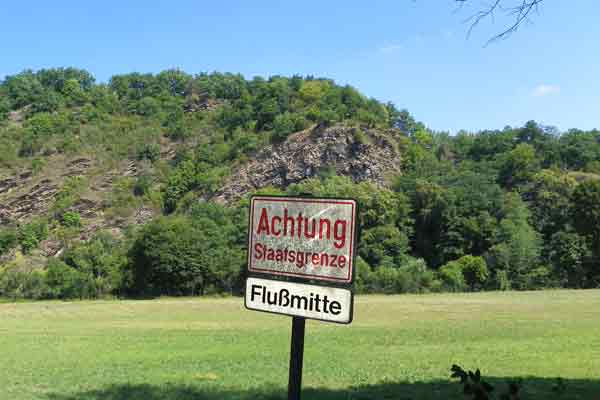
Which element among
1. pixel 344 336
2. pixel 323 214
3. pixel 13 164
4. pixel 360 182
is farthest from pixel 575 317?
pixel 13 164

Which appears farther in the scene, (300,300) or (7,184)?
(7,184)

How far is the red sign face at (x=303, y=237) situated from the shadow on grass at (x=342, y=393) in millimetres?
5552

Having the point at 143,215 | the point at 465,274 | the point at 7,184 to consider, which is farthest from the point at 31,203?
the point at 465,274

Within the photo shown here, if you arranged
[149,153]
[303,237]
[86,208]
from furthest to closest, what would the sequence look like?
[149,153], [86,208], [303,237]

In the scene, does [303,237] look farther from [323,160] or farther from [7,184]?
[7,184]

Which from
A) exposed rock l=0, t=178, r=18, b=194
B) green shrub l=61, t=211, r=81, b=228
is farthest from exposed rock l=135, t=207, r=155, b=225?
exposed rock l=0, t=178, r=18, b=194

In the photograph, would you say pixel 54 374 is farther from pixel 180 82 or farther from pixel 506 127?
pixel 180 82

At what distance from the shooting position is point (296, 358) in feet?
11.9

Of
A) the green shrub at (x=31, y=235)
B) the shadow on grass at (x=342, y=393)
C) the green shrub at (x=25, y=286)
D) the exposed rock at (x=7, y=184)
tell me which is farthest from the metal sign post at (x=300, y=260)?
the exposed rock at (x=7, y=184)

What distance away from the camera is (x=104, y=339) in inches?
827

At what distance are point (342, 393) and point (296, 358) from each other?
241 inches

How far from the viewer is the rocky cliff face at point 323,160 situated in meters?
123

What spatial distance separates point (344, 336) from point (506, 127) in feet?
453

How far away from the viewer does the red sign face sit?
3332 mm
